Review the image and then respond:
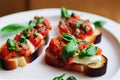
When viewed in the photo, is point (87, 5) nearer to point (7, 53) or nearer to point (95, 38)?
point (95, 38)

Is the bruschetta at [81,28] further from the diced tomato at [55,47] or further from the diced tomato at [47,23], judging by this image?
the diced tomato at [55,47]

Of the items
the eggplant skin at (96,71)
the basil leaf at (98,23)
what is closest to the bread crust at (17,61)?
the eggplant skin at (96,71)

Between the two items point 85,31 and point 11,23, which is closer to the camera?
point 85,31

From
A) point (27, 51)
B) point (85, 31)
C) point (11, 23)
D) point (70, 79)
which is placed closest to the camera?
point (70, 79)

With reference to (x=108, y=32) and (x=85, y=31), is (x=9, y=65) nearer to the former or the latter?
(x=85, y=31)

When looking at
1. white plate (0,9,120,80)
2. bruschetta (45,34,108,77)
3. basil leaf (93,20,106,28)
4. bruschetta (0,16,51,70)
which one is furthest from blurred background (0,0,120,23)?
bruschetta (45,34,108,77)

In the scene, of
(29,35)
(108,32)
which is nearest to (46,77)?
(29,35)

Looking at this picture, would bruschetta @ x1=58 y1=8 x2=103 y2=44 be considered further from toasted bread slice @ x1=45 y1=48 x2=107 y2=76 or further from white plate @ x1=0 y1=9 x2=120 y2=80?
toasted bread slice @ x1=45 y1=48 x2=107 y2=76

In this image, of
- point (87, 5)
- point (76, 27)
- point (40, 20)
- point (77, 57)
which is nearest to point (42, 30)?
point (40, 20)
